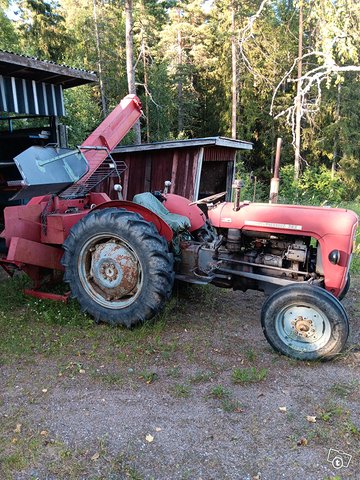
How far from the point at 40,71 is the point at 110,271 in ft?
11.8

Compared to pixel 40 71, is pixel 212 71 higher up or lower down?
higher up

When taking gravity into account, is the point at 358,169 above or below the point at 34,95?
below

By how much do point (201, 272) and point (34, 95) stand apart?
13.7 feet

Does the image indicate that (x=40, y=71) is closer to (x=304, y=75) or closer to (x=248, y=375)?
(x=248, y=375)

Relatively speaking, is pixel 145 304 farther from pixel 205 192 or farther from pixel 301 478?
pixel 205 192

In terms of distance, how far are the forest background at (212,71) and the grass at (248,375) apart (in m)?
15.4

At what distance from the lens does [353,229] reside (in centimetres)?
339

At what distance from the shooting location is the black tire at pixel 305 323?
10.3 feet

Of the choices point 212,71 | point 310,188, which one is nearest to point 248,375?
point 310,188

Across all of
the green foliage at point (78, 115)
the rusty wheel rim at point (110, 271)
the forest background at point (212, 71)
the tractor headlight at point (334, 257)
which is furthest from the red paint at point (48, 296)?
the forest background at point (212, 71)

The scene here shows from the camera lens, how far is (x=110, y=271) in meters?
3.85

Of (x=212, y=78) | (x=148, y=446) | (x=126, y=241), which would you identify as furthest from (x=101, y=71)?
(x=148, y=446)

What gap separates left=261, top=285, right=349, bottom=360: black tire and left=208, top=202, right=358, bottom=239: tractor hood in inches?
21.9

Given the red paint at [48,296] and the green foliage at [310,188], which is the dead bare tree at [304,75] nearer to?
the green foliage at [310,188]
